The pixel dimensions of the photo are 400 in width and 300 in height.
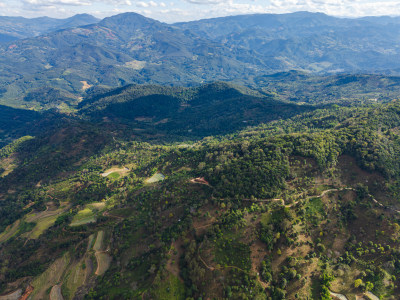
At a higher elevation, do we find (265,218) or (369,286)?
(265,218)

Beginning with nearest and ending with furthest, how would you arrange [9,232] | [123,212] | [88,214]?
[123,212] < [88,214] < [9,232]

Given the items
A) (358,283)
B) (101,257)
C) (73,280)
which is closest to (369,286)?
(358,283)

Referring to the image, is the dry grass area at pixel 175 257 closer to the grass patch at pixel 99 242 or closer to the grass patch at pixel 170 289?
the grass patch at pixel 170 289

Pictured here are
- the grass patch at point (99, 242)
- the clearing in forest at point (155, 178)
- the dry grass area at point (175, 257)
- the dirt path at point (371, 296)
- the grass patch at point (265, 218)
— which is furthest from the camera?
the clearing in forest at point (155, 178)

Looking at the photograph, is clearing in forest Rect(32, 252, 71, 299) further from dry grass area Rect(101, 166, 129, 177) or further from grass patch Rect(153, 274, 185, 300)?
dry grass area Rect(101, 166, 129, 177)

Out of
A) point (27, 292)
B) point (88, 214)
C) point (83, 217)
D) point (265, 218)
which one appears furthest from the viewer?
point (88, 214)

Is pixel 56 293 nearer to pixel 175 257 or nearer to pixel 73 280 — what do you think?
pixel 73 280

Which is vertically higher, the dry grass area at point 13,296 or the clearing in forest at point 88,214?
the clearing in forest at point 88,214

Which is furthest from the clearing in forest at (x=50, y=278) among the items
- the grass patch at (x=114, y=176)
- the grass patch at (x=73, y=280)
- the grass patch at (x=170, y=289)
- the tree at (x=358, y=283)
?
the tree at (x=358, y=283)

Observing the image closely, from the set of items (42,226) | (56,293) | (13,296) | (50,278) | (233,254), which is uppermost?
(233,254)
